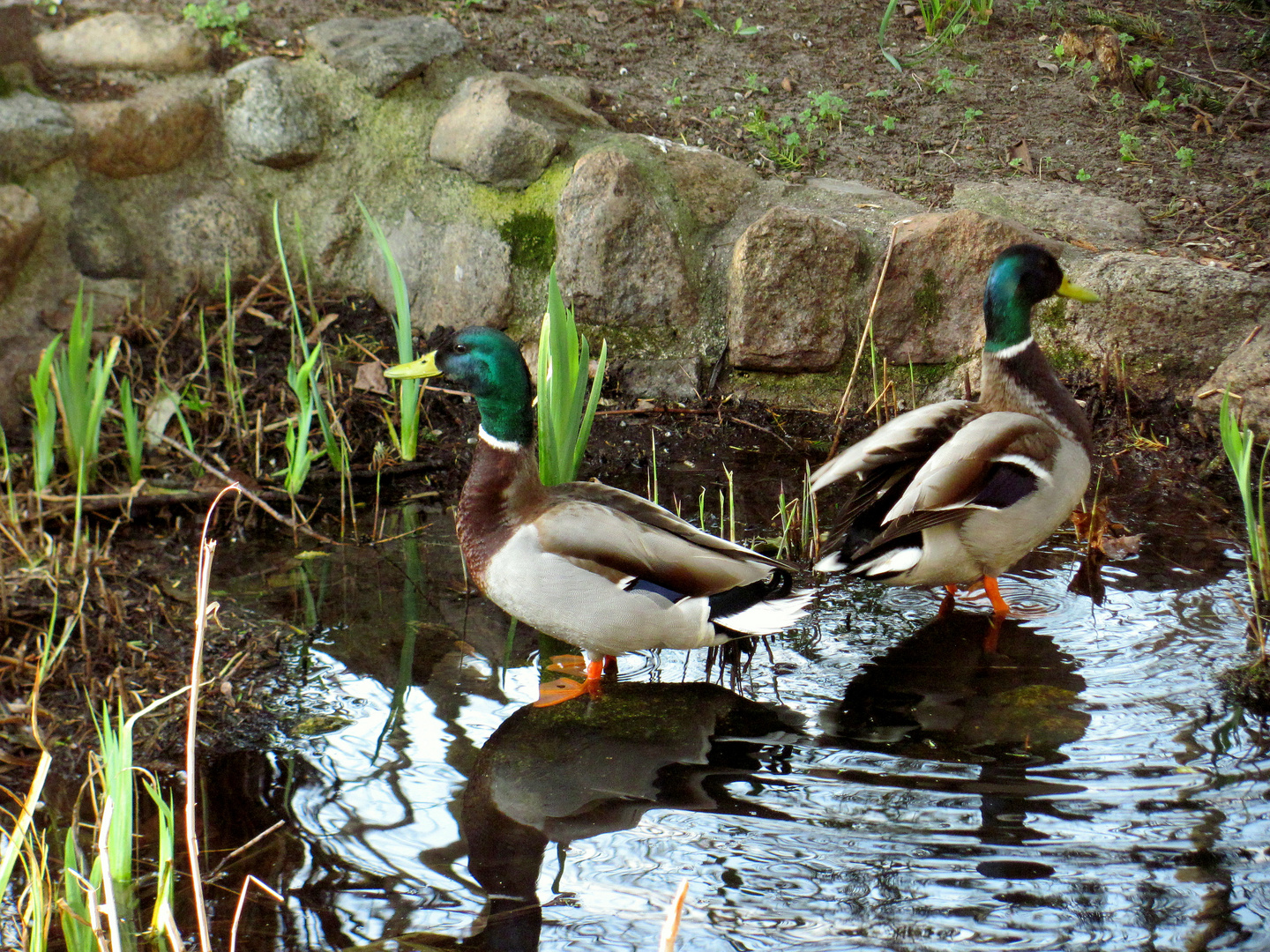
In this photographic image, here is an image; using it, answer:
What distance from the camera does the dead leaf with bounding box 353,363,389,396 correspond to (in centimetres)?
436

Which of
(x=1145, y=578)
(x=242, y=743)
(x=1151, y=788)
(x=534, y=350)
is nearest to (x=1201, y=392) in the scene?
(x=1145, y=578)

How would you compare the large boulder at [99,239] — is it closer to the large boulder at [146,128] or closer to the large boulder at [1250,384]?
the large boulder at [146,128]

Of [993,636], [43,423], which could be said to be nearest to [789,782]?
[993,636]

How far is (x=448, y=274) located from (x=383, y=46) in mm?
992

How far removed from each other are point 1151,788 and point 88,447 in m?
3.10

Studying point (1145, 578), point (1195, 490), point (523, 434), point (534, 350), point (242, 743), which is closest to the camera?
point (242, 743)

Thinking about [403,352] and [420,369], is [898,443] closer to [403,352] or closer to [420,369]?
[420,369]

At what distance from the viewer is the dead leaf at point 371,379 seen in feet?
14.3

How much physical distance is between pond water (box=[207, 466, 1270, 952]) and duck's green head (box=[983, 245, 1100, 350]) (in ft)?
2.41

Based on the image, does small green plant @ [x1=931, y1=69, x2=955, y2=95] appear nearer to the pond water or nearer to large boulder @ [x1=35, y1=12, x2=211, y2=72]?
the pond water

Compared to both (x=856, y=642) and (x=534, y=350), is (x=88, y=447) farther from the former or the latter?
(x=856, y=642)

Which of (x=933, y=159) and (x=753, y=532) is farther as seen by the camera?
(x=933, y=159)

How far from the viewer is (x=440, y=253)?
4.73m

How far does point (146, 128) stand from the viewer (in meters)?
4.52
